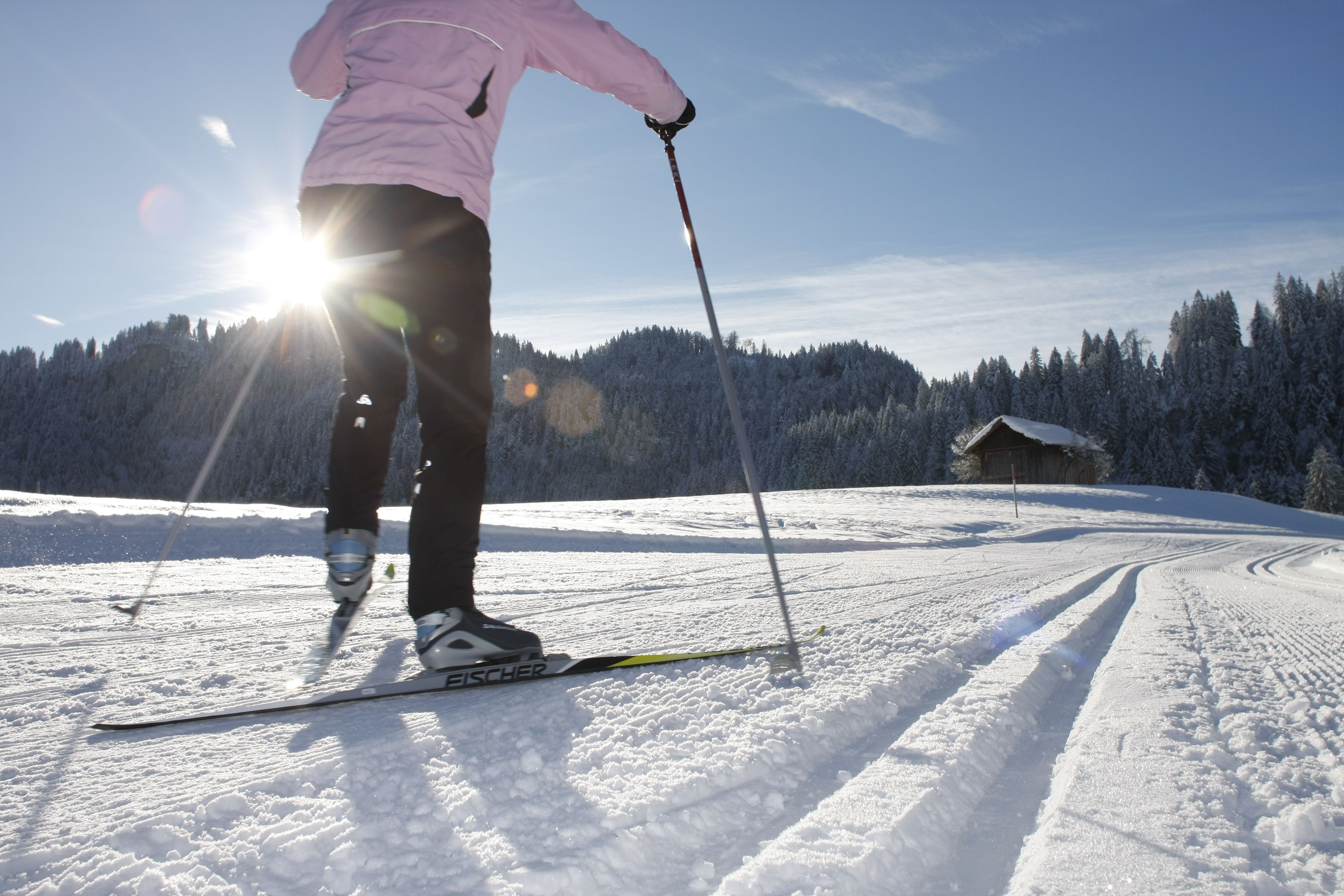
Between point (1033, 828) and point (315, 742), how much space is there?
0.99m

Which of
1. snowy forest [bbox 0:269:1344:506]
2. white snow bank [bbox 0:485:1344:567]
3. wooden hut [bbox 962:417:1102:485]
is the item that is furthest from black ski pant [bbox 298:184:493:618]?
snowy forest [bbox 0:269:1344:506]

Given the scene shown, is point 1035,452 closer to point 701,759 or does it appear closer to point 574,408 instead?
point 701,759

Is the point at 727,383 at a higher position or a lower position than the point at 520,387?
lower

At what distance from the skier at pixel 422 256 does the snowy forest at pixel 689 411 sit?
5559cm

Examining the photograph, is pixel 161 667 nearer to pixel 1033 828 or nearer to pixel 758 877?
pixel 758 877

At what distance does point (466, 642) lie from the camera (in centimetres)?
148

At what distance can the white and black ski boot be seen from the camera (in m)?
1.47

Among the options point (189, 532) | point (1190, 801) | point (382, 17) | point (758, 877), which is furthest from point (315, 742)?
point (189, 532)

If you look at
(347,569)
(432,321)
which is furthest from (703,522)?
(432,321)

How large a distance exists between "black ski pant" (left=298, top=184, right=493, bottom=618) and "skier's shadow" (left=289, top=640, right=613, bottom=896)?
1.45 ft

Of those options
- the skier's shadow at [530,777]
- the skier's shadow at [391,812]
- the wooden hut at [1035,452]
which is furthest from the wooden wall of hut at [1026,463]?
the skier's shadow at [391,812]

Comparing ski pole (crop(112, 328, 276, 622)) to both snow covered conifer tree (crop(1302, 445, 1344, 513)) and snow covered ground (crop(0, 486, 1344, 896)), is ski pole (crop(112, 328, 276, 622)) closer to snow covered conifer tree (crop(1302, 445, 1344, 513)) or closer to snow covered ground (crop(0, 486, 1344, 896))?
snow covered ground (crop(0, 486, 1344, 896))

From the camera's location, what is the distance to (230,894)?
0.62 metres

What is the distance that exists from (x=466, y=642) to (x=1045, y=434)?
43.1 meters
